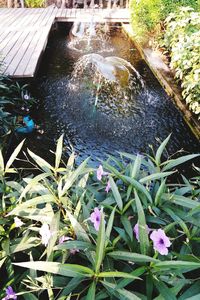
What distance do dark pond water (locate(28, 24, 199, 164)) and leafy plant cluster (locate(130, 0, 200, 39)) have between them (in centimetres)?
129

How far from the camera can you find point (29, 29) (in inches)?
265

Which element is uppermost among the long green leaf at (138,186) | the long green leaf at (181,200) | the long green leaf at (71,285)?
the long green leaf at (138,186)

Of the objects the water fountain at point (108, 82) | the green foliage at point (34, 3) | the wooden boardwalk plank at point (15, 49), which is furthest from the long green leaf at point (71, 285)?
the green foliage at point (34, 3)

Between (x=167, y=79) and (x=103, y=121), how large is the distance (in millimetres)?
1478

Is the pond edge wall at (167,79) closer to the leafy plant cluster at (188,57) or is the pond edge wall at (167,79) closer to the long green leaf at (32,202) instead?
the leafy plant cluster at (188,57)

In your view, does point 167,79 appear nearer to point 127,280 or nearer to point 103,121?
point 103,121

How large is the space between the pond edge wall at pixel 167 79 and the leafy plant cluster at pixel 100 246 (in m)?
2.32

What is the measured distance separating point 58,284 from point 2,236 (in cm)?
44

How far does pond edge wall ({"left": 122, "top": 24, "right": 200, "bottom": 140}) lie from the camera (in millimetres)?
3926

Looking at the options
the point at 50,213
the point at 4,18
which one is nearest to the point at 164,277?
the point at 50,213

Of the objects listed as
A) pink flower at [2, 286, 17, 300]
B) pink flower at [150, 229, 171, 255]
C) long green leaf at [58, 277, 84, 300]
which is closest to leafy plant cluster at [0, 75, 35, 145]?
pink flower at [2, 286, 17, 300]

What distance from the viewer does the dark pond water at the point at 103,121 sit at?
367 centimetres

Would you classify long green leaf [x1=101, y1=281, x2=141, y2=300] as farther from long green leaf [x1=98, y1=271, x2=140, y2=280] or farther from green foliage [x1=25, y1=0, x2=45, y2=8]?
green foliage [x1=25, y1=0, x2=45, y2=8]

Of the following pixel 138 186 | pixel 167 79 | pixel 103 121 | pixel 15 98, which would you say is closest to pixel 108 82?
pixel 167 79
